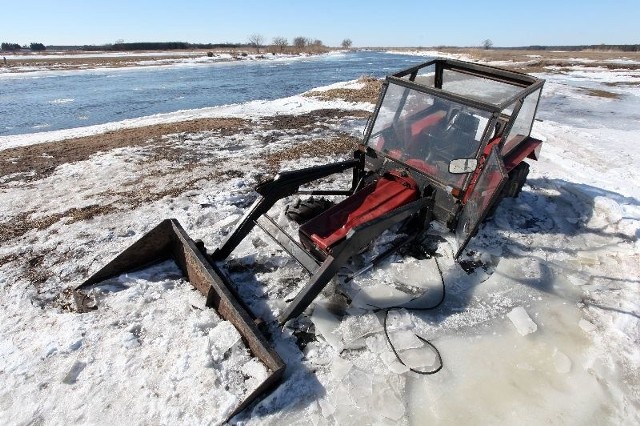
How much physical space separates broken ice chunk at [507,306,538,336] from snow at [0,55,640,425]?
0.5 inches

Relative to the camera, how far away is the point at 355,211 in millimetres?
4301

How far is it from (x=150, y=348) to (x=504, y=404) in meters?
2.93

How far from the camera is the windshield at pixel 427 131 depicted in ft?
13.9

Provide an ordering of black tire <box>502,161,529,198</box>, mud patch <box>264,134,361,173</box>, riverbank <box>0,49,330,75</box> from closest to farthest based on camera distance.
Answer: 1. black tire <box>502,161,529,198</box>
2. mud patch <box>264,134,361,173</box>
3. riverbank <box>0,49,330,75</box>

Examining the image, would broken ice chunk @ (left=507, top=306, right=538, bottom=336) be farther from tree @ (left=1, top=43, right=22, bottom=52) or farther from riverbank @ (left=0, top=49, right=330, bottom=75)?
tree @ (left=1, top=43, right=22, bottom=52)

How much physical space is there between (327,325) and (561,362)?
2085mm

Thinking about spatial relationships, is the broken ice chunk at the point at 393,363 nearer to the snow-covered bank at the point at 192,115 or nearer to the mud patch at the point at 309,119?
the mud patch at the point at 309,119

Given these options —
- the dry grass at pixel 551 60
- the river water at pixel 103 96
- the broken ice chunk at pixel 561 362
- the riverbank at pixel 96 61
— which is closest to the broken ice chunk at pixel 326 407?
the broken ice chunk at pixel 561 362

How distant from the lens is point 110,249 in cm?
464

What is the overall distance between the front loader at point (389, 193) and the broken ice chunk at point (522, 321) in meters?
0.86

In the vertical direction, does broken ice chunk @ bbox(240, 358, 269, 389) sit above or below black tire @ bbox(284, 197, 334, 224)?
below

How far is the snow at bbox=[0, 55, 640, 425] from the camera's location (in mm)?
2799

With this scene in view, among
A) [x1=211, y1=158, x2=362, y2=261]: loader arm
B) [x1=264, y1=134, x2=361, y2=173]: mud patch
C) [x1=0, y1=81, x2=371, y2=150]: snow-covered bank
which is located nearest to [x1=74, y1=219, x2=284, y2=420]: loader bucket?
[x1=211, y1=158, x2=362, y2=261]: loader arm

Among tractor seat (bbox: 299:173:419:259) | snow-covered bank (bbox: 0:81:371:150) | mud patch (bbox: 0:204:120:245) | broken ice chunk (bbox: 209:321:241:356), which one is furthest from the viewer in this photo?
snow-covered bank (bbox: 0:81:371:150)
